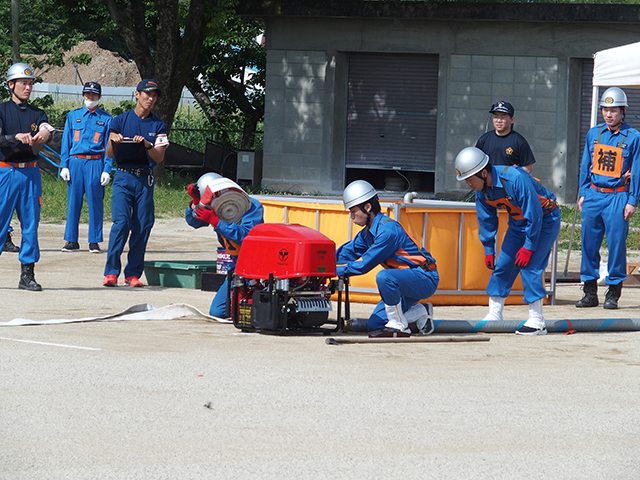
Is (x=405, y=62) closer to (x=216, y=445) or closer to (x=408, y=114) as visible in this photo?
(x=408, y=114)

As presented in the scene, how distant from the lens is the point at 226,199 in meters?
7.65

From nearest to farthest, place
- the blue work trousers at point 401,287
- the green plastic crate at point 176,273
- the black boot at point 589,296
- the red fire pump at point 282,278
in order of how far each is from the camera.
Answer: the red fire pump at point 282,278 < the blue work trousers at point 401,287 < the black boot at point 589,296 < the green plastic crate at point 176,273

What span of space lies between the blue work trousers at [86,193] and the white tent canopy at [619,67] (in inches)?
260

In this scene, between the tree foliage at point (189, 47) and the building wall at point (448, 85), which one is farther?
the building wall at point (448, 85)

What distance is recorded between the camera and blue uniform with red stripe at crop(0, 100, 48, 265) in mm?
8977

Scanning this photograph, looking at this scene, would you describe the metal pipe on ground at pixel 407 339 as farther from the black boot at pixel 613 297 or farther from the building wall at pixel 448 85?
the building wall at pixel 448 85

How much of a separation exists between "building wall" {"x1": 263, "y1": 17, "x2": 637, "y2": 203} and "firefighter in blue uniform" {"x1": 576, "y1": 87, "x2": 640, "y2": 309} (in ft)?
37.2

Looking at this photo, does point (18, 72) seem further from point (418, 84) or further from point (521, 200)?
point (418, 84)

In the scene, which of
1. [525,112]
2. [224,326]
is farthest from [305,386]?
[525,112]

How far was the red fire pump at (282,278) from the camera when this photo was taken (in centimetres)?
693

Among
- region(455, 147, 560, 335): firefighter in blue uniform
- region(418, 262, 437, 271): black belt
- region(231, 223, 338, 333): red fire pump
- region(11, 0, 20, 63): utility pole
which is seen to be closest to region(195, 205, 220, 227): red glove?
region(231, 223, 338, 333): red fire pump

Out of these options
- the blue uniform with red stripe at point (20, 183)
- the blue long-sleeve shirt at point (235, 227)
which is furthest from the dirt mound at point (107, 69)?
the blue long-sleeve shirt at point (235, 227)

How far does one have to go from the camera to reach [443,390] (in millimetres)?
5531

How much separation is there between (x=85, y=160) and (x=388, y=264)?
6693 millimetres
